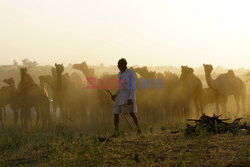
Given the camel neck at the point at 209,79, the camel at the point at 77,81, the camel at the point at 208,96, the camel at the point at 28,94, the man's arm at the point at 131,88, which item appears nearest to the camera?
the man's arm at the point at 131,88

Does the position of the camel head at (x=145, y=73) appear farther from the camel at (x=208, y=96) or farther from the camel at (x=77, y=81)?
the camel at (x=77, y=81)

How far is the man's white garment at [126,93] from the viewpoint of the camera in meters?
9.89

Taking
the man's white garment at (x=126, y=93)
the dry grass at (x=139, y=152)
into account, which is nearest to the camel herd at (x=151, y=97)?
the man's white garment at (x=126, y=93)

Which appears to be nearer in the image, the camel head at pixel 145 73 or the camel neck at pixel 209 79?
the camel neck at pixel 209 79

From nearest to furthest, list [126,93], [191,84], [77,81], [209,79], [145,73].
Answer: [126,93]
[191,84]
[209,79]
[145,73]
[77,81]

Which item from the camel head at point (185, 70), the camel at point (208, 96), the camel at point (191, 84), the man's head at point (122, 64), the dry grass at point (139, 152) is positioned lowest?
the dry grass at point (139, 152)

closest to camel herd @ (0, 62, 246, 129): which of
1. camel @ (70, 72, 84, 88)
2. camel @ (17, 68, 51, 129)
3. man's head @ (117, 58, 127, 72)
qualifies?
camel @ (17, 68, 51, 129)

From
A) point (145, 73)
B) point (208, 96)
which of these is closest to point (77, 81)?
point (145, 73)

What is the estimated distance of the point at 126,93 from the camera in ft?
32.9

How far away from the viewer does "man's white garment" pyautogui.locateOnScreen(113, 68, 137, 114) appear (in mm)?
9891

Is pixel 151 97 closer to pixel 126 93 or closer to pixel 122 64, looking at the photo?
pixel 126 93

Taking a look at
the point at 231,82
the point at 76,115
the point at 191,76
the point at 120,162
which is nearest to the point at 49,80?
the point at 76,115

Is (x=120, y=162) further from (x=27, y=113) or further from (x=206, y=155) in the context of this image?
(x=27, y=113)

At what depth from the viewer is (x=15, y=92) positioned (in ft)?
53.6
